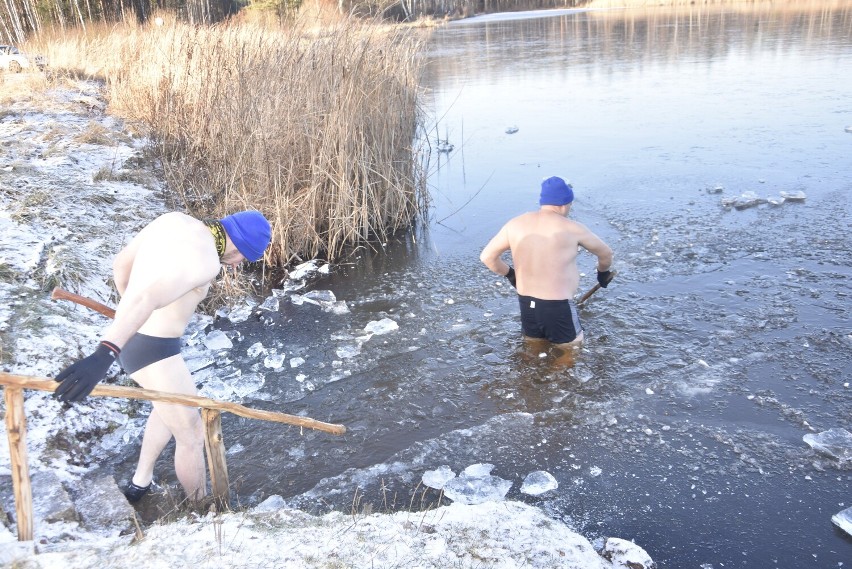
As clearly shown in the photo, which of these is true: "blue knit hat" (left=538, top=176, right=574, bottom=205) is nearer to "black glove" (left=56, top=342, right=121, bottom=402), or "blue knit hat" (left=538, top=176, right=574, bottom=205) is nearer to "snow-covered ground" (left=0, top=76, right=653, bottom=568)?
"snow-covered ground" (left=0, top=76, right=653, bottom=568)

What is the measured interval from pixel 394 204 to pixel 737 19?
2338cm

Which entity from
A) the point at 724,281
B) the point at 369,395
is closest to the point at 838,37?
the point at 724,281

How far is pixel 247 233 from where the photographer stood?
2939 millimetres

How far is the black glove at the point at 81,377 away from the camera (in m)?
2.32

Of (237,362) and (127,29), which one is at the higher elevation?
(127,29)

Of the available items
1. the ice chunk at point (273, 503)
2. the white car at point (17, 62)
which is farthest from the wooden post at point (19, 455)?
the white car at point (17, 62)

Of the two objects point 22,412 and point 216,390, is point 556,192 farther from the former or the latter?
point 22,412

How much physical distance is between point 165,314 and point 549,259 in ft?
8.71

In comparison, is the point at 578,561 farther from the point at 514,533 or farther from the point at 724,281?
the point at 724,281

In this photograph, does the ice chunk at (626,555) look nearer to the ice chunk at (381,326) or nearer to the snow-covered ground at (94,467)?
the snow-covered ground at (94,467)

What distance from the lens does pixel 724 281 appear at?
5.87 metres

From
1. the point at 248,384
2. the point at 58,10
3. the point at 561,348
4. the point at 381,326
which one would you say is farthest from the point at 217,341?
the point at 58,10

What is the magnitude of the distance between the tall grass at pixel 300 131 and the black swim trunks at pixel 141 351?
366cm

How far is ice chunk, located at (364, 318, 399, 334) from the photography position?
5.48 metres
